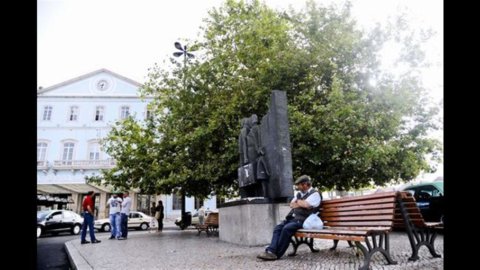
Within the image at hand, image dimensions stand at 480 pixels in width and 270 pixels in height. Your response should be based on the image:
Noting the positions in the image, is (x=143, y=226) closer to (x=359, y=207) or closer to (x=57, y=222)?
(x=57, y=222)

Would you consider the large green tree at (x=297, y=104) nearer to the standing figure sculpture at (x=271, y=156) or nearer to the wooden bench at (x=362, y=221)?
the standing figure sculpture at (x=271, y=156)

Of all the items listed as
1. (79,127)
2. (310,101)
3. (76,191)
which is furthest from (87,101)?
(310,101)

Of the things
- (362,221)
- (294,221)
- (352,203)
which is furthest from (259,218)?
(362,221)

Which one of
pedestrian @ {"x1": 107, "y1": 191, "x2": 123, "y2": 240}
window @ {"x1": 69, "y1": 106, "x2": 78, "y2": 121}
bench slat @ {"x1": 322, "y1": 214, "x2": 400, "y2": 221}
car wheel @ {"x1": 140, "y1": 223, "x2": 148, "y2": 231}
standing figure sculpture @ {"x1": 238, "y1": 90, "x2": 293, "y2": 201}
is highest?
window @ {"x1": 69, "y1": 106, "x2": 78, "y2": 121}

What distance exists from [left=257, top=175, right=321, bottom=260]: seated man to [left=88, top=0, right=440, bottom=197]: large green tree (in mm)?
6843

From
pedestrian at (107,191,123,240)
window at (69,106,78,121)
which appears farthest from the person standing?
window at (69,106,78,121)

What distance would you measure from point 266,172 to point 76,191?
99.2 ft

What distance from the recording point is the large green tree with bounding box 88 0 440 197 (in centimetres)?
1391

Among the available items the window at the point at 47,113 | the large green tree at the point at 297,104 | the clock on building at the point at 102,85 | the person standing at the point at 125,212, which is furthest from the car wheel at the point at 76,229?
the clock on building at the point at 102,85

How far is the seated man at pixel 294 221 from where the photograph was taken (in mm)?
6402

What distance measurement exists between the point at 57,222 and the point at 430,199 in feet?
61.3

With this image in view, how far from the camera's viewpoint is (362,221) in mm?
5941

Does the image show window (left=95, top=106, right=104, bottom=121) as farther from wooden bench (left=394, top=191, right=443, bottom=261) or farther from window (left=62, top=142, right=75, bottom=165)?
wooden bench (left=394, top=191, right=443, bottom=261)

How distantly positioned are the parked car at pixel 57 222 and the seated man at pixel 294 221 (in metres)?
17.4
